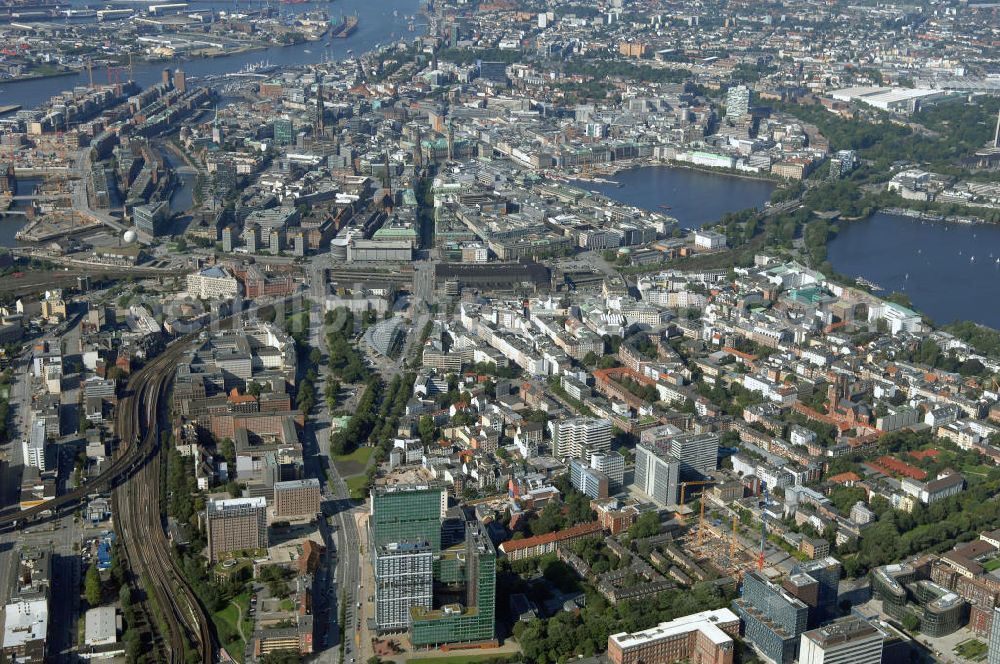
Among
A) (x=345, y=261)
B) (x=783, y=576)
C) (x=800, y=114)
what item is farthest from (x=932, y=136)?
(x=783, y=576)

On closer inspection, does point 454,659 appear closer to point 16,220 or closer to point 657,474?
point 657,474

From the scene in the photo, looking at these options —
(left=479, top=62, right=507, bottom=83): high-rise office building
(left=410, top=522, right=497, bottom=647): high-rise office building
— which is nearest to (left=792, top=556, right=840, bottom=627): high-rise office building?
(left=410, top=522, right=497, bottom=647): high-rise office building

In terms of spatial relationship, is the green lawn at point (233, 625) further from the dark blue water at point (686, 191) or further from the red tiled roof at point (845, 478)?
the dark blue water at point (686, 191)

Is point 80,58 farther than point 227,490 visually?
Yes

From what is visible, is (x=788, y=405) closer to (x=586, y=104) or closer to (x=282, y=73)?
(x=586, y=104)

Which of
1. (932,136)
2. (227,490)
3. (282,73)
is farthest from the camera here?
(282,73)

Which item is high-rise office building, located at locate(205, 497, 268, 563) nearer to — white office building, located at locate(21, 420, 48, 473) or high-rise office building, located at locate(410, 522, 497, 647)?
high-rise office building, located at locate(410, 522, 497, 647)

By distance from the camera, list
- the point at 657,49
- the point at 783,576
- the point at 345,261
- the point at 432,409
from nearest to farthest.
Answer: the point at 783,576
the point at 432,409
the point at 345,261
the point at 657,49

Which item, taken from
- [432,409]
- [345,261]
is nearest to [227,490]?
[432,409]

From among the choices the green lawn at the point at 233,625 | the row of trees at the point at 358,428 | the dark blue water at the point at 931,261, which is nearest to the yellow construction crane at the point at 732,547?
the row of trees at the point at 358,428
